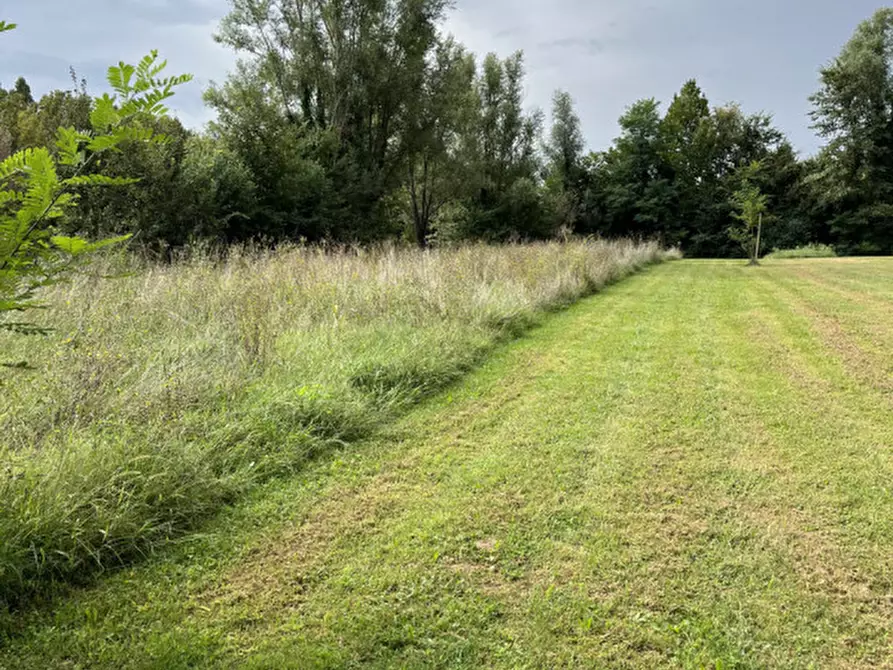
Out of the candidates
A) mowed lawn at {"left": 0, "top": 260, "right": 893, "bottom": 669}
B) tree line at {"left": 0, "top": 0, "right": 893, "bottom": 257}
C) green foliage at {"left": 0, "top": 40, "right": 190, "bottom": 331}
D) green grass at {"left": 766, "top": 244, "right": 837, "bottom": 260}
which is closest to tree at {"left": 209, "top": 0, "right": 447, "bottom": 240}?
tree line at {"left": 0, "top": 0, "right": 893, "bottom": 257}

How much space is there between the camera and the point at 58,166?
52.3 inches

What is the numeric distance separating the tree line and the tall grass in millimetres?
1777

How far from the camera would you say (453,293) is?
22.6 feet

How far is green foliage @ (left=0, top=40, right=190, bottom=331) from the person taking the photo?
1203 millimetres

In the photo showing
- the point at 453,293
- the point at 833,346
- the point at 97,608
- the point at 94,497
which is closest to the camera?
the point at 97,608

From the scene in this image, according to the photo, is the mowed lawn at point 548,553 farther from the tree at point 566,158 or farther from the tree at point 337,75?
the tree at point 566,158

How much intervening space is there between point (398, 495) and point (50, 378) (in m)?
2.14

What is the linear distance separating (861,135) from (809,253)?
19.8 feet

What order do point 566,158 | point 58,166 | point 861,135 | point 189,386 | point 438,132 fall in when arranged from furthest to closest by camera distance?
point 566,158, point 861,135, point 438,132, point 189,386, point 58,166

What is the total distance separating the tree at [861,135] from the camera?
24.8 metres

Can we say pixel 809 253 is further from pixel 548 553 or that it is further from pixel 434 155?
pixel 548 553

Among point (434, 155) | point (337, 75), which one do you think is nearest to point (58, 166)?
point (337, 75)

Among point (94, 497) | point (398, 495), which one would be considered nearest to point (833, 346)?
point (398, 495)

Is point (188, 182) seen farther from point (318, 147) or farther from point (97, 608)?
point (97, 608)
